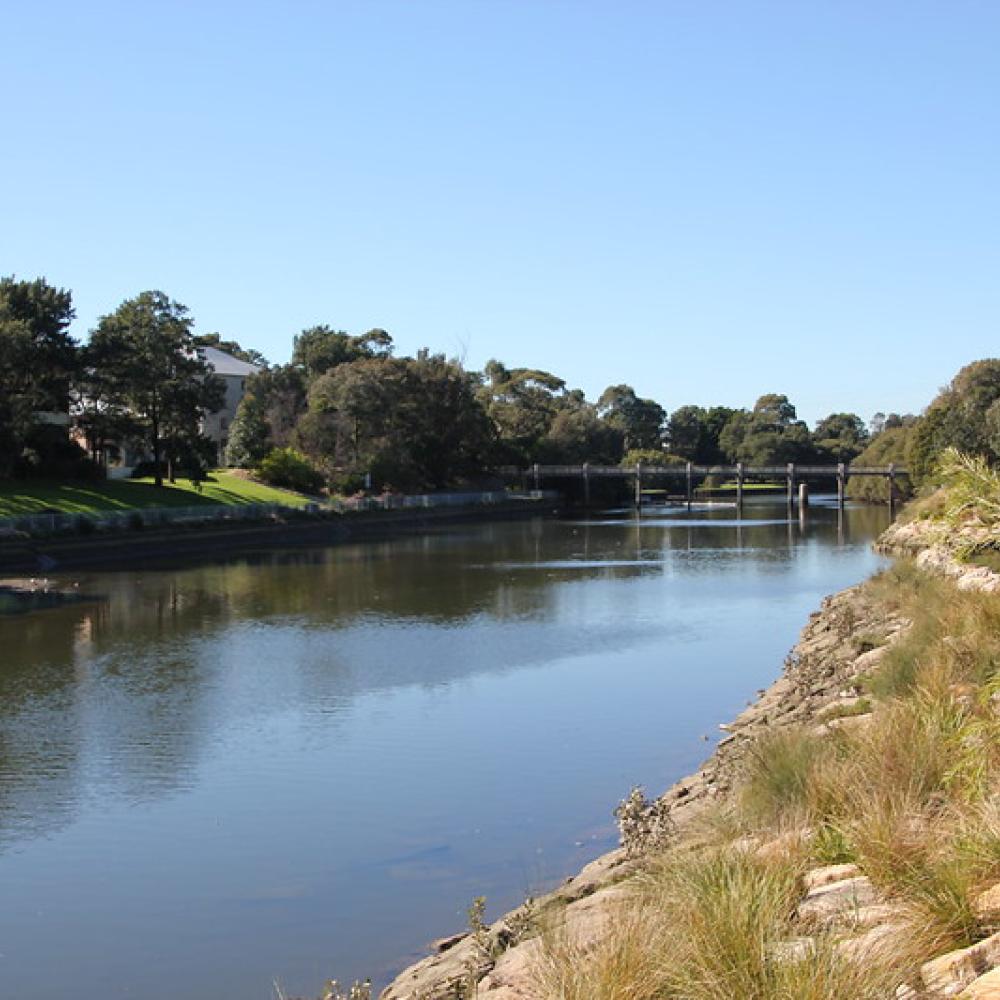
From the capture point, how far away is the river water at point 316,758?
1249 cm

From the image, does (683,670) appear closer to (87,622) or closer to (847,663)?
(847,663)

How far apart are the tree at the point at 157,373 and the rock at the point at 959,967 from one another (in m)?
64.4

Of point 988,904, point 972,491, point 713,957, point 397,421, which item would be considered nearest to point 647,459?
point 397,421

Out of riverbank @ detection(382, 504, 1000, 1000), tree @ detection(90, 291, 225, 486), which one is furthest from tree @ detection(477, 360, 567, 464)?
riverbank @ detection(382, 504, 1000, 1000)

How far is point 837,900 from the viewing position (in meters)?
7.40

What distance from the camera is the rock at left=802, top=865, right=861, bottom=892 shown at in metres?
7.77

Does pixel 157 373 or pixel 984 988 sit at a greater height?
pixel 157 373

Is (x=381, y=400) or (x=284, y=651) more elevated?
(x=381, y=400)

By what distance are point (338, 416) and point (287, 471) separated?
360 inches

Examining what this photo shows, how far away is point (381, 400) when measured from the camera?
95125mm

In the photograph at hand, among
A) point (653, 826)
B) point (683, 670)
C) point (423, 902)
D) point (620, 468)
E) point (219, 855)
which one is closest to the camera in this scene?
point (653, 826)

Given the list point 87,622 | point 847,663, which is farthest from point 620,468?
point 847,663

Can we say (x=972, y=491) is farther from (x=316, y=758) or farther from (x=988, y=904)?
(x=316, y=758)

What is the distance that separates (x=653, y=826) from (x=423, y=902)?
322 centimetres
